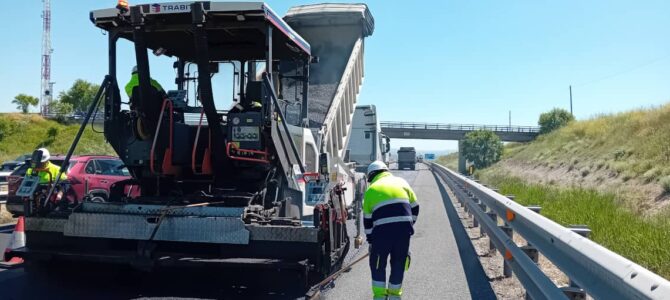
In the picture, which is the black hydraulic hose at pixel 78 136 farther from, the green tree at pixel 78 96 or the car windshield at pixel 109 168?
the green tree at pixel 78 96

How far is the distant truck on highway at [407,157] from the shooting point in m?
50.7

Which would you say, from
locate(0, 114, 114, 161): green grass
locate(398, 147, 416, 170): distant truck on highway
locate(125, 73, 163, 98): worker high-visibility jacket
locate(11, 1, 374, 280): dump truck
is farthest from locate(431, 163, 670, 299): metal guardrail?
locate(398, 147, 416, 170): distant truck on highway

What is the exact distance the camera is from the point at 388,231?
4.82 m

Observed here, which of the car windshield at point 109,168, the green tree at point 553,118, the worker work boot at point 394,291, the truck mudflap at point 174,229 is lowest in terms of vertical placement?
the worker work boot at point 394,291

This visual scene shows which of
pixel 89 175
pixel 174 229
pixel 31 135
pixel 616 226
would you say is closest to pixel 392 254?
pixel 174 229

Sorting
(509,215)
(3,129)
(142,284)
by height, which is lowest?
(142,284)

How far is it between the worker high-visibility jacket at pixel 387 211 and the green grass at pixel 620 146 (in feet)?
39.1

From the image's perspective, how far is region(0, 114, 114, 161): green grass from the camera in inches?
1825

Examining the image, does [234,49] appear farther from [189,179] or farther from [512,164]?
[512,164]

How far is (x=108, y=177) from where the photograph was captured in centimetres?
1205

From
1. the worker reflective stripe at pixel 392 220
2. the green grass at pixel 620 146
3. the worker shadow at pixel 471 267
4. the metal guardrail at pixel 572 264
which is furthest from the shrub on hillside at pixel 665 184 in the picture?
the worker reflective stripe at pixel 392 220

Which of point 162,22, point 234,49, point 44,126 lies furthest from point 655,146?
point 44,126

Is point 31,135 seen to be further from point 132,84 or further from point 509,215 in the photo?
point 509,215

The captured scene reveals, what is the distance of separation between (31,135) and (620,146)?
156 ft
